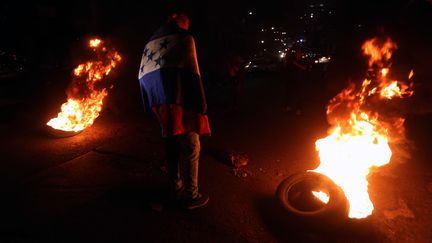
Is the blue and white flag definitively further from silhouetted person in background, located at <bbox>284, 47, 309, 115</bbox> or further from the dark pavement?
silhouetted person in background, located at <bbox>284, 47, 309, 115</bbox>

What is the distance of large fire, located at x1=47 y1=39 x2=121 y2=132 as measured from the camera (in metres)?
7.46

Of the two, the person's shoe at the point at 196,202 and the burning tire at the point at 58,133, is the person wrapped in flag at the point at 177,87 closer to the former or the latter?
the person's shoe at the point at 196,202

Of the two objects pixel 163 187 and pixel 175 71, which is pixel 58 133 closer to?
pixel 163 187

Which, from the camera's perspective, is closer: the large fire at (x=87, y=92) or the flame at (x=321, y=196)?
the flame at (x=321, y=196)

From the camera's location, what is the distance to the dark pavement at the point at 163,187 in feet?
12.1

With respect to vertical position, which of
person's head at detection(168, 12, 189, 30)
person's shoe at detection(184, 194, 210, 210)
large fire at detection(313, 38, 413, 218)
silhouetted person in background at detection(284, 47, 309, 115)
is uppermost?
silhouetted person in background at detection(284, 47, 309, 115)

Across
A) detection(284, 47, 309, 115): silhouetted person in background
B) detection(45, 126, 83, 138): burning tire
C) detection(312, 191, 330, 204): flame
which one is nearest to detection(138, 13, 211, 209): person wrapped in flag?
detection(312, 191, 330, 204): flame

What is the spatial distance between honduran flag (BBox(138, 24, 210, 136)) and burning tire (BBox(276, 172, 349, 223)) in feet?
4.54

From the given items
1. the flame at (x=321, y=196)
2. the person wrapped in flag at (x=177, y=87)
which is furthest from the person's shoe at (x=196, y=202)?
the flame at (x=321, y=196)

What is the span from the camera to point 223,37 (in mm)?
16562

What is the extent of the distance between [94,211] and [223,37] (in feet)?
45.6

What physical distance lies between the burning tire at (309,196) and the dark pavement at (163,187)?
6.5 inches

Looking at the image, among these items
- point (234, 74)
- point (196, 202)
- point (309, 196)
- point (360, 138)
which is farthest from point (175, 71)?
point (234, 74)

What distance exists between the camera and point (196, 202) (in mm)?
4199
